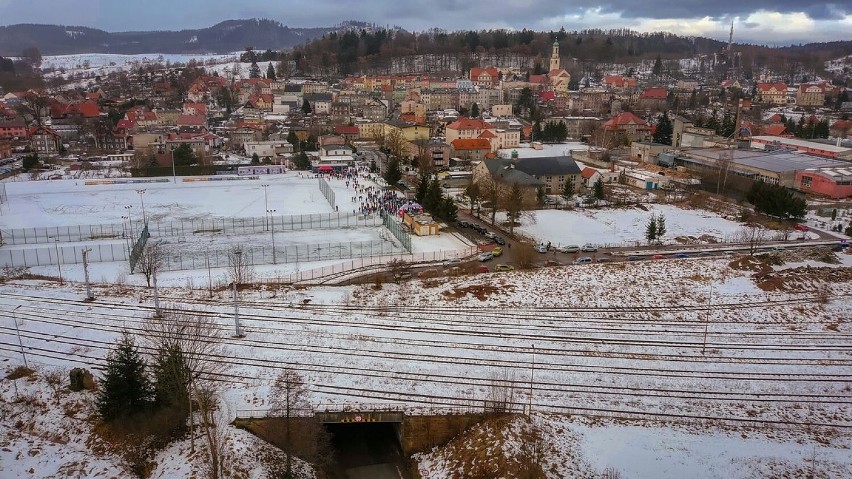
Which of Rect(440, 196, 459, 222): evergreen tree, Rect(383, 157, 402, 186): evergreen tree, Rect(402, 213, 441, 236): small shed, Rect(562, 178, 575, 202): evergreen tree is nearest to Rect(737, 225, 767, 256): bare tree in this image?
Rect(562, 178, 575, 202): evergreen tree

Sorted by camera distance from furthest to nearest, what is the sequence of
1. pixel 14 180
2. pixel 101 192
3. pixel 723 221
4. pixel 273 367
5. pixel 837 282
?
pixel 14 180, pixel 101 192, pixel 723 221, pixel 837 282, pixel 273 367

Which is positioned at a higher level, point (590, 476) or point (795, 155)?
point (795, 155)

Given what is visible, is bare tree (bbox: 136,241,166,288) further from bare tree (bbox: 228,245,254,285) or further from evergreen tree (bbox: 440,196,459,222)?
evergreen tree (bbox: 440,196,459,222)

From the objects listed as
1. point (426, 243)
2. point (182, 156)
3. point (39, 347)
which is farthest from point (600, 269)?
point (182, 156)

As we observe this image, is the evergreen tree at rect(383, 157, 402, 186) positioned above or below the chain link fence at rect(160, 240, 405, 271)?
above

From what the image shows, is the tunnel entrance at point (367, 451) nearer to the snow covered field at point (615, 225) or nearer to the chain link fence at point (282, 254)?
the chain link fence at point (282, 254)

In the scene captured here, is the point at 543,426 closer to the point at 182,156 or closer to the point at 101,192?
the point at 101,192
